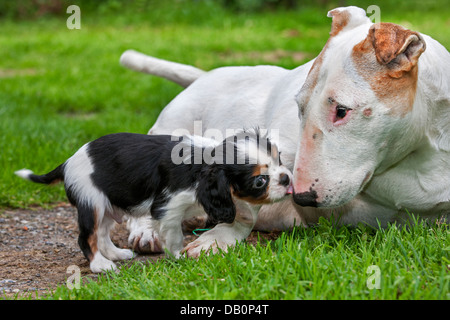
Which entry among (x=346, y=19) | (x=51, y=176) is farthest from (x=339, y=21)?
(x=51, y=176)

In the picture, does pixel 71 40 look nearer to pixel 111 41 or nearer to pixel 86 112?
pixel 111 41

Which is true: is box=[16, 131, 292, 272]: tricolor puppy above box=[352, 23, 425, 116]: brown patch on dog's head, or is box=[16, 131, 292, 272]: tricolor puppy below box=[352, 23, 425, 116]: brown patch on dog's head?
below

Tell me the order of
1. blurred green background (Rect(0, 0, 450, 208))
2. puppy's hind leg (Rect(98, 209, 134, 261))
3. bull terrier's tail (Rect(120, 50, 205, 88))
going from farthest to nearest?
blurred green background (Rect(0, 0, 450, 208))
bull terrier's tail (Rect(120, 50, 205, 88))
puppy's hind leg (Rect(98, 209, 134, 261))

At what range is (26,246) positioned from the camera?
4.45 m

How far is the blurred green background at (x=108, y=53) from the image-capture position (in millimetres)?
6949

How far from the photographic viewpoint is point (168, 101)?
8781 mm

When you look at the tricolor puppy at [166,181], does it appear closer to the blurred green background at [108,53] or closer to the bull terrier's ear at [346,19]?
the bull terrier's ear at [346,19]

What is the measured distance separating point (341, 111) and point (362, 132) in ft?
0.50

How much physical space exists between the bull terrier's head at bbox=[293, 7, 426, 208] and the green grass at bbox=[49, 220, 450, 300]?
332 millimetres

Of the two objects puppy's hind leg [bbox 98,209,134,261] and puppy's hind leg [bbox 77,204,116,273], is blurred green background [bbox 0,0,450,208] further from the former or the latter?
puppy's hind leg [bbox 77,204,116,273]

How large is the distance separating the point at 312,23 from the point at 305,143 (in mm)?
11401

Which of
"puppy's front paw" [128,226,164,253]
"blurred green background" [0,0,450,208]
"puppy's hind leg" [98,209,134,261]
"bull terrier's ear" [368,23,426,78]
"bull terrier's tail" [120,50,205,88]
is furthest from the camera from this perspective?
"blurred green background" [0,0,450,208]

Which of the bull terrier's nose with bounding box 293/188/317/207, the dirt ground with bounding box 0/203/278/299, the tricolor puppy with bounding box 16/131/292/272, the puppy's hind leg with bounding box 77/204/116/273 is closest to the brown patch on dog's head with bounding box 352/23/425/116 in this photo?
the bull terrier's nose with bounding box 293/188/317/207

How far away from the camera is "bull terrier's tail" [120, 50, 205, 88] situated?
593 centimetres
